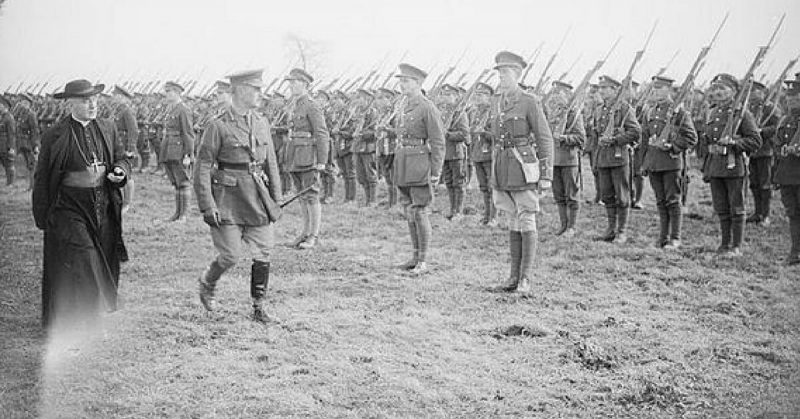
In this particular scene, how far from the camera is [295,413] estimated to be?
4.06 meters

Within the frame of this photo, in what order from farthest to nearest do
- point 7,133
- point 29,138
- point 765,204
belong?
point 29,138, point 7,133, point 765,204

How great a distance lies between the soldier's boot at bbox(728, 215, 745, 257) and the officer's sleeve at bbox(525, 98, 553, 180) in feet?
10.5

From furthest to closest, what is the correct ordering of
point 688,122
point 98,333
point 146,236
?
point 146,236
point 688,122
point 98,333

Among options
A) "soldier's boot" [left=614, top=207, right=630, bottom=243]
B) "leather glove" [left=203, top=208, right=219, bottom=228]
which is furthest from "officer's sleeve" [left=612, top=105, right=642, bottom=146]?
"leather glove" [left=203, top=208, right=219, bottom=228]

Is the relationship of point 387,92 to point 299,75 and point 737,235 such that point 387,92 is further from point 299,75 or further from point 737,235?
point 737,235

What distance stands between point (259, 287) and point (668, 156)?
5.73 metres

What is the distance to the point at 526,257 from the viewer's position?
6.81 metres

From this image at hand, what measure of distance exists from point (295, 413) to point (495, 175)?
12.1ft

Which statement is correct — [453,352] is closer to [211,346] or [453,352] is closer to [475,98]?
Answer: [211,346]

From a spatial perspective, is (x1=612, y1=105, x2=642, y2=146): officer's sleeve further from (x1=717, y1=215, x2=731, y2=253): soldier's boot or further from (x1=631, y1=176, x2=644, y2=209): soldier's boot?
(x1=631, y1=176, x2=644, y2=209): soldier's boot

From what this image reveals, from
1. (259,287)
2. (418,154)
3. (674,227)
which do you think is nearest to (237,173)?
(259,287)

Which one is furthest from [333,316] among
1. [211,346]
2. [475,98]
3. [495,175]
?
[475,98]

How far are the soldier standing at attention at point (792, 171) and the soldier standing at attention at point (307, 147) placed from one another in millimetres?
5524

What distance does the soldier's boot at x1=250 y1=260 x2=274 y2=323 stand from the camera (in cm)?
580
